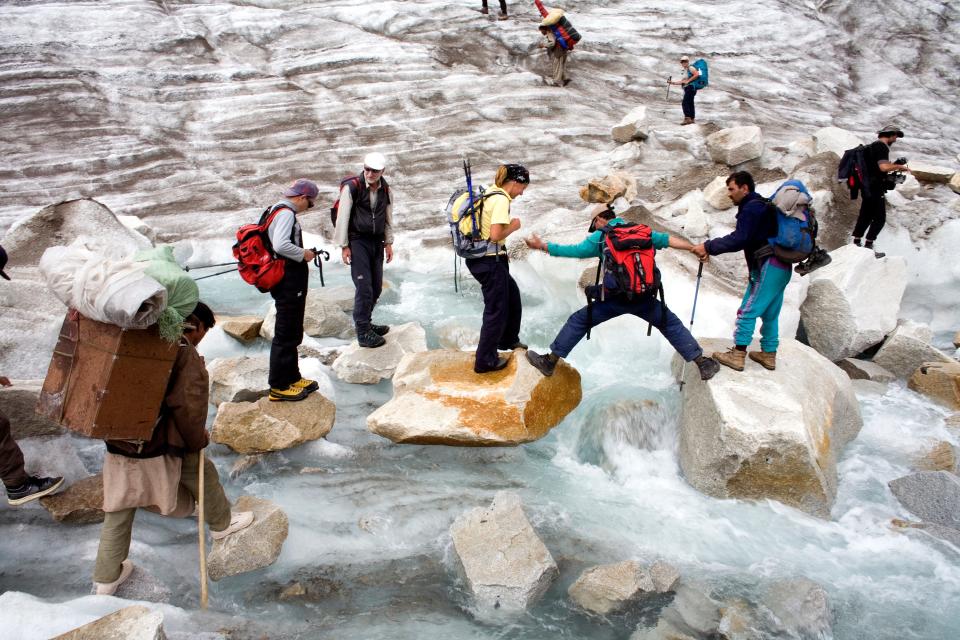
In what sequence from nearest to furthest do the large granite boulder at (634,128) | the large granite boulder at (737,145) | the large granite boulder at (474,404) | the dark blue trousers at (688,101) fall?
the large granite boulder at (474,404) < the large granite boulder at (737,145) < the large granite boulder at (634,128) < the dark blue trousers at (688,101)

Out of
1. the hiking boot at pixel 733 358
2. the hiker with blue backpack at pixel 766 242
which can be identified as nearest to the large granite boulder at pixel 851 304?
the hiker with blue backpack at pixel 766 242

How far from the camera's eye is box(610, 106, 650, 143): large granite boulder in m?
11.5

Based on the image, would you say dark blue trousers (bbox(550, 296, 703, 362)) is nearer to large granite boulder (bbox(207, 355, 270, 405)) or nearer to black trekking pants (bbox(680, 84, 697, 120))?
large granite boulder (bbox(207, 355, 270, 405))

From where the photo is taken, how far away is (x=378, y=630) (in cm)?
337

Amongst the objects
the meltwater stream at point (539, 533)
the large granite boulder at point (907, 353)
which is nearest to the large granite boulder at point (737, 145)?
the large granite boulder at point (907, 353)

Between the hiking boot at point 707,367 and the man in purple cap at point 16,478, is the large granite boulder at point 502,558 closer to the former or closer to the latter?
the hiking boot at point 707,367

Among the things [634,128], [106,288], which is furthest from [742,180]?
[634,128]

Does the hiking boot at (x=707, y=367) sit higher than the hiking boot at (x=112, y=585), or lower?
higher

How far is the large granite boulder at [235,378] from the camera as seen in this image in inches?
221

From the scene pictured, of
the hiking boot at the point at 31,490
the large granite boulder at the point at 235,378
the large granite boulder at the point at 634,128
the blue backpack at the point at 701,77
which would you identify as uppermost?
the blue backpack at the point at 701,77

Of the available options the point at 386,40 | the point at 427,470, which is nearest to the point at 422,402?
the point at 427,470

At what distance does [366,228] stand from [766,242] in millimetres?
3500

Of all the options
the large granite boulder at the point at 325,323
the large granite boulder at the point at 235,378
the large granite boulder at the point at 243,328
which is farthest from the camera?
the large granite boulder at the point at 325,323

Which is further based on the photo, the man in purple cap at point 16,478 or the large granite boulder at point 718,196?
the large granite boulder at point 718,196
